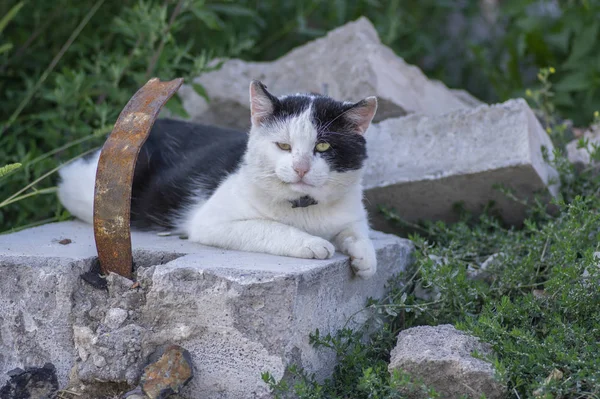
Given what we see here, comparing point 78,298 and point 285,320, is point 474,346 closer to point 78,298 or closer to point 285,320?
point 285,320

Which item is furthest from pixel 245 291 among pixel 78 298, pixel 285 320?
pixel 78 298

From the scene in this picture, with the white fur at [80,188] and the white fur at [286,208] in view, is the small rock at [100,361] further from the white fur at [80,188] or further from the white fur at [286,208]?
the white fur at [80,188]

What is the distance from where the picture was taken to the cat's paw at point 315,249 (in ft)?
8.74

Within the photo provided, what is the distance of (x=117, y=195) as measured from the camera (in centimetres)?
254

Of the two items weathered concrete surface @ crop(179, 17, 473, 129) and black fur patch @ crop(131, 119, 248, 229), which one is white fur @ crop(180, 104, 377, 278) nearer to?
black fur patch @ crop(131, 119, 248, 229)

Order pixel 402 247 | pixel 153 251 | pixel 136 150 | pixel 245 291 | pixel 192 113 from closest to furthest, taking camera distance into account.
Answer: pixel 245 291 < pixel 136 150 < pixel 153 251 < pixel 402 247 < pixel 192 113

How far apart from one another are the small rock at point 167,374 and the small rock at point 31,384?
390mm

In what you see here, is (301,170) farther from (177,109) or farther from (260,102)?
(177,109)

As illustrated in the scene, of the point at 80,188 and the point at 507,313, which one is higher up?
the point at 80,188

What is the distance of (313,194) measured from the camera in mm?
2771

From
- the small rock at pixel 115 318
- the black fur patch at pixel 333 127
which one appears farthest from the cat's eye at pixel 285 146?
the small rock at pixel 115 318

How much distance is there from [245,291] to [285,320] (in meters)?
0.16

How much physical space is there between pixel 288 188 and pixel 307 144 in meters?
0.19

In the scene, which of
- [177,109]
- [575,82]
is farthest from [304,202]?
[575,82]
